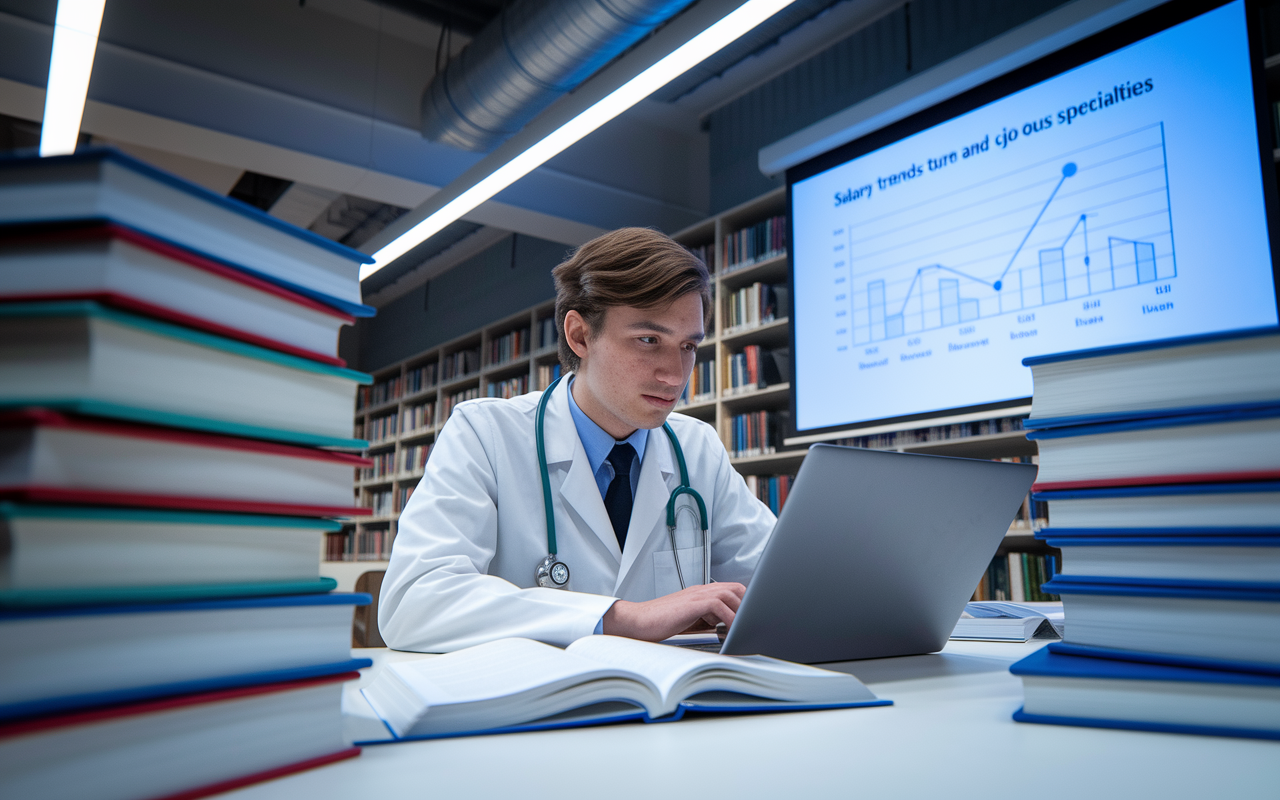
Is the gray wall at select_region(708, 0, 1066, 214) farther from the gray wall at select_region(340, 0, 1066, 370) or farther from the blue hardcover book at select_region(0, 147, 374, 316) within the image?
the blue hardcover book at select_region(0, 147, 374, 316)

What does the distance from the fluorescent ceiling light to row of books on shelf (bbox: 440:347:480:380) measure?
127 inches

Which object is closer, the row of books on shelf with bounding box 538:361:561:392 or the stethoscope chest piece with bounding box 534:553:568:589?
the stethoscope chest piece with bounding box 534:553:568:589

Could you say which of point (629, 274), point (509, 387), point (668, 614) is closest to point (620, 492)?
point (629, 274)

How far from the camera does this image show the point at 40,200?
38 centimetres

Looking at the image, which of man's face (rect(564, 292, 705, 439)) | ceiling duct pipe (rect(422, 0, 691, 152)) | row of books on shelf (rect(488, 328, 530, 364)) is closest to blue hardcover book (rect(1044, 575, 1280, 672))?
man's face (rect(564, 292, 705, 439))

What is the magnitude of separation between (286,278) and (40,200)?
0.13 metres

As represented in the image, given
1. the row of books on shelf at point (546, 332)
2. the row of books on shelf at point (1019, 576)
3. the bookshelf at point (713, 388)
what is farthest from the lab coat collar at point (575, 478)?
the row of books on shelf at point (546, 332)

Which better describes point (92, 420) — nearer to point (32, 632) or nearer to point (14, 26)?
point (32, 632)

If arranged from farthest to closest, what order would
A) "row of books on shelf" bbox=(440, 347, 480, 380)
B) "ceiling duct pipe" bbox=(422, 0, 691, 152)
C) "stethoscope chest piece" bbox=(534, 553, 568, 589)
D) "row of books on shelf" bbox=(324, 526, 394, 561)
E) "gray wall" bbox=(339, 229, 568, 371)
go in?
"row of books on shelf" bbox=(324, 526, 394, 561)
"row of books on shelf" bbox=(440, 347, 480, 380)
"gray wall" bbox=(339, 229, 568, 371)
"ceiling duct pipe" bbox=(422, 0, 691, 152)
"stethoscope chest piece" bbox=(534, 553, 568, 589)

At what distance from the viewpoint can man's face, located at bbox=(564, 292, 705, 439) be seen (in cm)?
151

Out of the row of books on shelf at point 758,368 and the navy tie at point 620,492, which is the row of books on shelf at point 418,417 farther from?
the navy tie at point 620,492

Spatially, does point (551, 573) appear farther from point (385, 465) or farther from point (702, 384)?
point (385, 465)

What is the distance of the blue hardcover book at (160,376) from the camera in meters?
0.36

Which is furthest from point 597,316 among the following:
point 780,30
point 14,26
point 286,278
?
point 14,26
